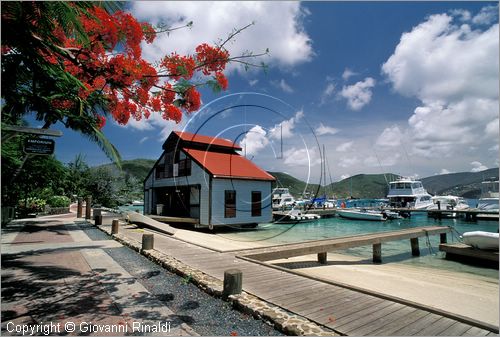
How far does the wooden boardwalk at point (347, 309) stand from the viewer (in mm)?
4789

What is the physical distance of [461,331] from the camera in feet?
15.5

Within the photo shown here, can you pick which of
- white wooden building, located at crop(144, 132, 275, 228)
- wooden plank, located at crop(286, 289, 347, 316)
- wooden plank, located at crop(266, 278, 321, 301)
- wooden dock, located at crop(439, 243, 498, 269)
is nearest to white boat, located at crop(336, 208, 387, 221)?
white wooden building, located at crop(144, 132, 275, 228)

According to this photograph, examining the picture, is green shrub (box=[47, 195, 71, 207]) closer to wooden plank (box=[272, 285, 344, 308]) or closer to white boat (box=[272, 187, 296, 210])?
white boat (box=[272, 187, 296, 210])

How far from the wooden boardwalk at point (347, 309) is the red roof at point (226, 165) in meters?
18.1

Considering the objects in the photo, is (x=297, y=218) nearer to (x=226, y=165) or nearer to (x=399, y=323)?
(x=226, y=165)

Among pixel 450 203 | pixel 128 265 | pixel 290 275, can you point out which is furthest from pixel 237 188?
pixel 450 203

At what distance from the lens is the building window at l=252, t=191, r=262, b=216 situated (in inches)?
1134

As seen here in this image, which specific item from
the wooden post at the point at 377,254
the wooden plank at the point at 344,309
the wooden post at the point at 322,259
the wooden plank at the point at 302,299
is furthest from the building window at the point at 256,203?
the wooden plank at the point at 344,309

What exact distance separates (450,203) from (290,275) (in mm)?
66160

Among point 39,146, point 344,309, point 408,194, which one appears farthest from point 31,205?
point 408,194

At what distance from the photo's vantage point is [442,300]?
954 centimetres

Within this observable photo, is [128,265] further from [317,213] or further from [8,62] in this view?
[317,213]

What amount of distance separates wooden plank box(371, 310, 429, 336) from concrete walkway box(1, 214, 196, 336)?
3094mm

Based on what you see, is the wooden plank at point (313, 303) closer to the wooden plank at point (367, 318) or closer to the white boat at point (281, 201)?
the wooden plank at point (367, 318)
